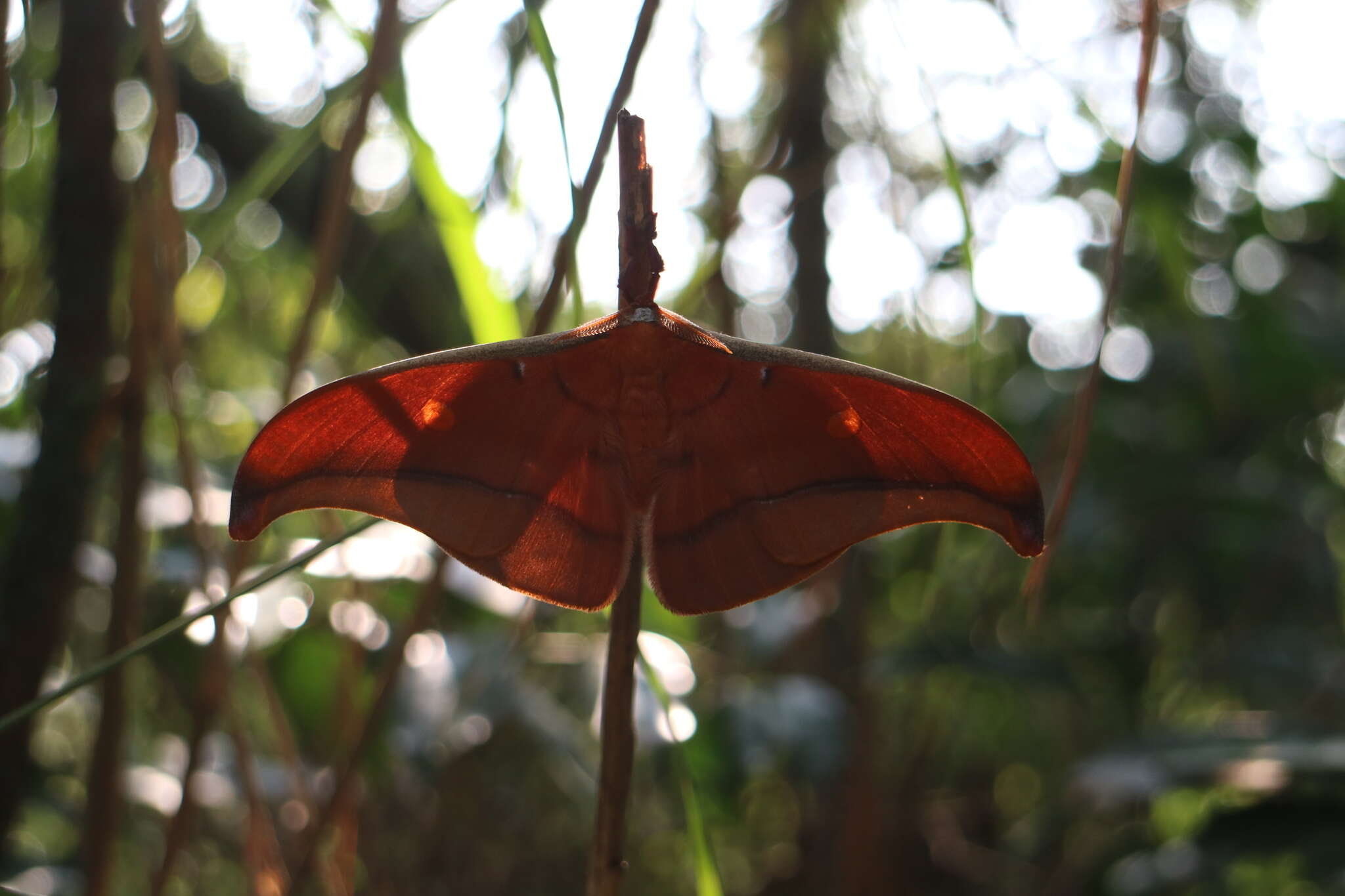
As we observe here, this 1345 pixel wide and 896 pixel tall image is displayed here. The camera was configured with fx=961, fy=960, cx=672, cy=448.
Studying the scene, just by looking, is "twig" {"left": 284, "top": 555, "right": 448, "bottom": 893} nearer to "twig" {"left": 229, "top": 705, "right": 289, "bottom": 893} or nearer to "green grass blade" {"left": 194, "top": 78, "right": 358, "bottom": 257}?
"twig" {"left": 229, "top": 705, "right": 289, "bottom": 893}

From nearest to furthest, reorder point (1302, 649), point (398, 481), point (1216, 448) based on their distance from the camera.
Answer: point (398, 481) < point (1302, 649) < point (1216, 448)

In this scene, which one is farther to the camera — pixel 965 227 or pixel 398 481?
pixel 965 227

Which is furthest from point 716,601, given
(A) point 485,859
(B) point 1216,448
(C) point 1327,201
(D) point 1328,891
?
(C) point 1327,201

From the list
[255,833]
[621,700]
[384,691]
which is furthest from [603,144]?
[255,833]

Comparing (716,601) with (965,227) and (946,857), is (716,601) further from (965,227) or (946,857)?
(946,857)

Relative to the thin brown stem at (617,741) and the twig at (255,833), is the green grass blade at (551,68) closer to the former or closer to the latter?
the thin brown stem at (617,741)

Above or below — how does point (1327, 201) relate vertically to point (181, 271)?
above

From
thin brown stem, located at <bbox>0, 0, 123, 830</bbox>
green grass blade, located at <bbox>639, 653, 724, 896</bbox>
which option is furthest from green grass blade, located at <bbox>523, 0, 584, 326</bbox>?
thin brown stem, located at <bbox>0, 0, 123, 830</bbox>
